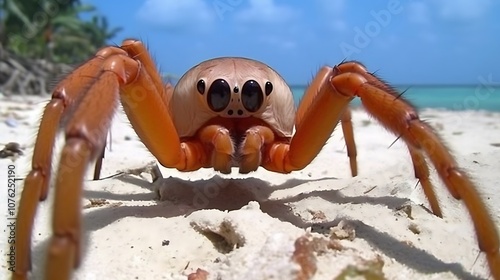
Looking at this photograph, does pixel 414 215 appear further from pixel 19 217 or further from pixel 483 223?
pixel 19 217

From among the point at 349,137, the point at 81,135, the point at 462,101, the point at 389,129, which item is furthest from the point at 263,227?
the point at 462,101

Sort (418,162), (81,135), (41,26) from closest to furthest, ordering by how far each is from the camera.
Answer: (81,135) → (418,162) → (41,26)

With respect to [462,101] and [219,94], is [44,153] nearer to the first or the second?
[219,94]

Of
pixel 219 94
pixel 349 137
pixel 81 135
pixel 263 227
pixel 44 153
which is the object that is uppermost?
pixel 219 94

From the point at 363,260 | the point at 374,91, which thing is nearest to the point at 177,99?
the point at 374,91

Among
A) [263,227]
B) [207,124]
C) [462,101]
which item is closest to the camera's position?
[263,227]

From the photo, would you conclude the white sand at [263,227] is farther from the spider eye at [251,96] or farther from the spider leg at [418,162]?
the spider eye at [251,96]
